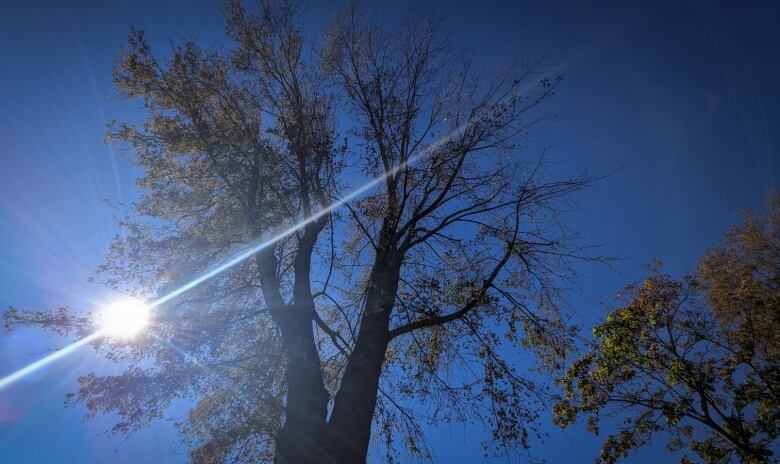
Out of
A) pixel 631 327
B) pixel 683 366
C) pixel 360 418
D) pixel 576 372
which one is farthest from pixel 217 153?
pixel 683 366

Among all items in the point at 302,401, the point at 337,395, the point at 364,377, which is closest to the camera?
the point at 302,401

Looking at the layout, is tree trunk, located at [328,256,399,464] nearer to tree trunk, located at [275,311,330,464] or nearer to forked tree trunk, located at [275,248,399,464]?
forked tree trunk, located at [275,248,399,464]

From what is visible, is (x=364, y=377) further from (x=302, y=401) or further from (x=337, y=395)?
(x=302, y=401)

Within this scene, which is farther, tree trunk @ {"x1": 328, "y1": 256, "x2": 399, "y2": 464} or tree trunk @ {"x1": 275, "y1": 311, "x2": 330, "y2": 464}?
tree trunk @ {"x1": 328, "y1": 256, "x2": 399, "y2": 464}

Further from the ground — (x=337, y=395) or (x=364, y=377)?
(x=364, y=377)

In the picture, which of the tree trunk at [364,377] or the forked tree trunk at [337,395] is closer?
the forked tree trunk at [337,395]

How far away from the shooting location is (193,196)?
906 cm

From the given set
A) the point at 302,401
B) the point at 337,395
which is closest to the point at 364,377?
the point at 337,395

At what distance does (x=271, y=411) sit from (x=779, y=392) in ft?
39.5

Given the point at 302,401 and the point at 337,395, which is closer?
the point at 302,401

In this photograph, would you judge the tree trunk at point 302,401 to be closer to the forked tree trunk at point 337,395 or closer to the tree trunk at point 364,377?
the forked tree trunk at point 337,395

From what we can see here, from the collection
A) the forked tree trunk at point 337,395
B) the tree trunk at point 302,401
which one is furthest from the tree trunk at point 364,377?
the tree trunk at point 302,401

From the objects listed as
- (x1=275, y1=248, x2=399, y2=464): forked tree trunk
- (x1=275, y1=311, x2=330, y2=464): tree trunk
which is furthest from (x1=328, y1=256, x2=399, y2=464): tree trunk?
(x1=275, y1=311, x2=330, y2=464): tree trunk

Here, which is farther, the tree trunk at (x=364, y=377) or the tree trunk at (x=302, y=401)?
the tree trunk at (x=364, y=377)
